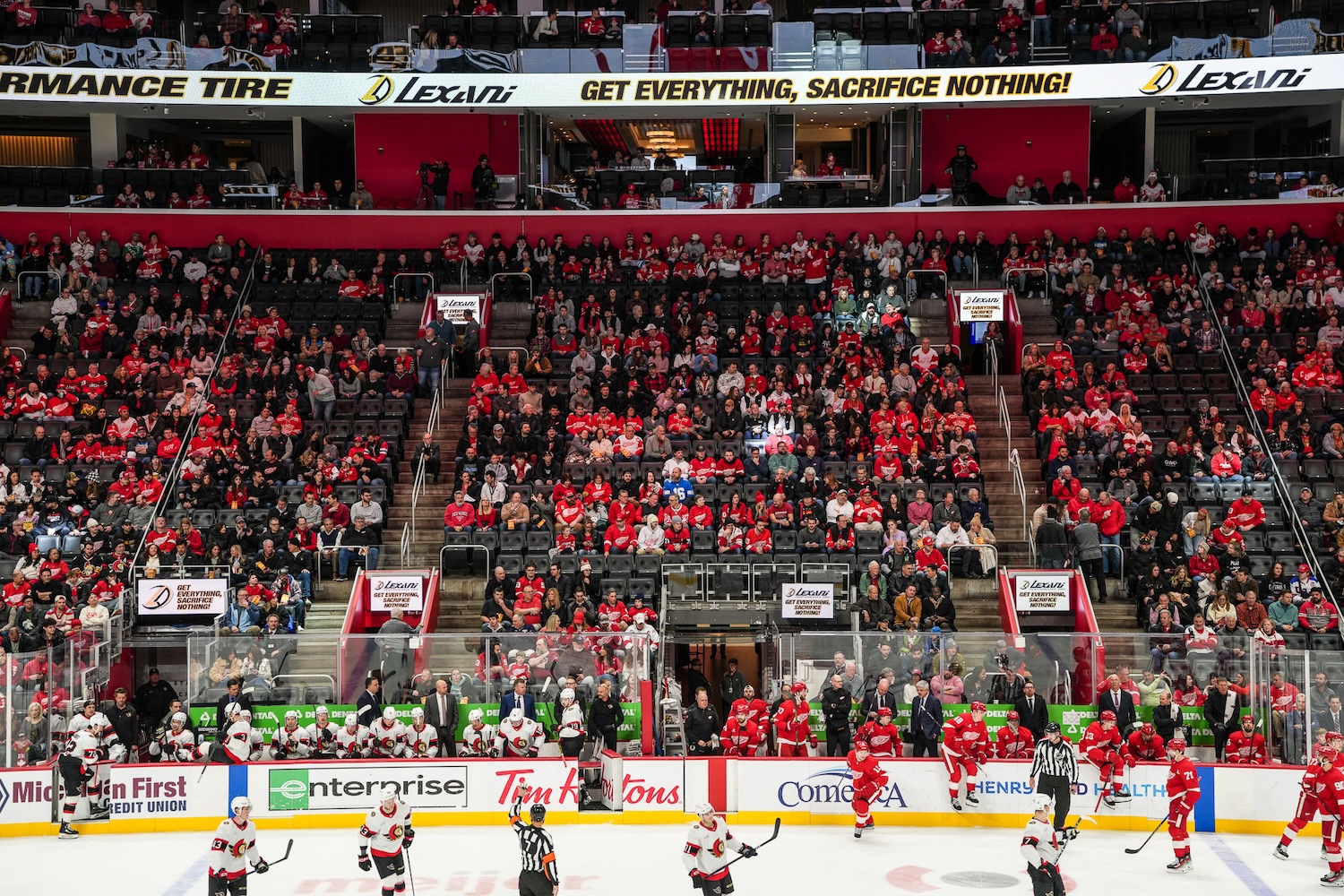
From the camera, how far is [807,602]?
735 inches

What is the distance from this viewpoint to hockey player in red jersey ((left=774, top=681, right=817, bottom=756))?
1658 cm

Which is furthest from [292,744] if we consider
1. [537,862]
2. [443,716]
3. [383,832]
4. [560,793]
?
[537,862]

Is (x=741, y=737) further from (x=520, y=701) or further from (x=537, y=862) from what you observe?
(x=537, y=862)

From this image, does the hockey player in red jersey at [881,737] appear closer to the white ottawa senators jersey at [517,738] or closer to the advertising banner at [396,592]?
the white ottawa senators jersey at [517,738]

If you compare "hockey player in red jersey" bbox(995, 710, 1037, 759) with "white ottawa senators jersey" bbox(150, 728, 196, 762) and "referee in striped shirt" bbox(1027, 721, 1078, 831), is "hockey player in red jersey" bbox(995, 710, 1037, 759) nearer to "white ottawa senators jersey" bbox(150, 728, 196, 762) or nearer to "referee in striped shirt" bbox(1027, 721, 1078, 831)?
"referee in striped shirt" bbox(1027, 721, 1078, 831)

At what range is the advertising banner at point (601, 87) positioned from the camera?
1066 inches

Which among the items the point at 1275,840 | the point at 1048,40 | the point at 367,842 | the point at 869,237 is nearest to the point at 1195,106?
the point at 1048,40

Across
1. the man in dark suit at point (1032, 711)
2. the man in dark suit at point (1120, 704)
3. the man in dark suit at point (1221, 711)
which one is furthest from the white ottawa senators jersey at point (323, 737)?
the man in dark suit at point (1221, 711)

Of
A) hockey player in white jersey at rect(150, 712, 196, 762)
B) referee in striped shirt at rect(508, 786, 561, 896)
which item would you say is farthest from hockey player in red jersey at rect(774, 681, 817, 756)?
hockey player in white jersey at rect(150, 712, 196, 762)

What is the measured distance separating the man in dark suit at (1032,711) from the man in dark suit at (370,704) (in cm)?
699

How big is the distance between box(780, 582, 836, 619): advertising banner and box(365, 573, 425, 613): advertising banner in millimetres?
4757

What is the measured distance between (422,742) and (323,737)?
1106 millimetres

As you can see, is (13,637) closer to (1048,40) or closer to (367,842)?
(367,842)

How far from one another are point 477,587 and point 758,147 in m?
18.7
